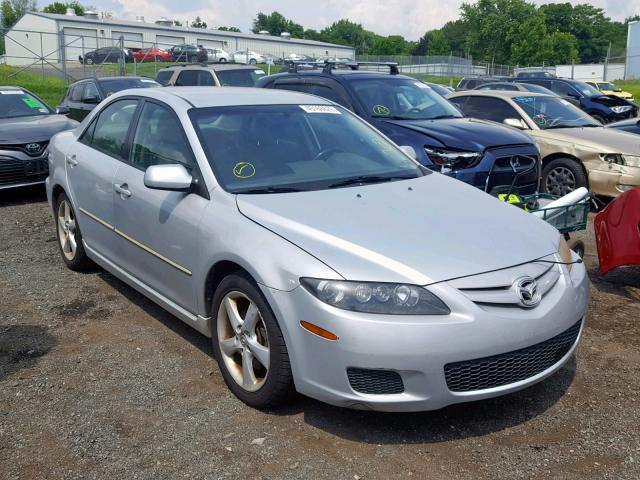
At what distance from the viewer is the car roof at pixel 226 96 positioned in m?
4.66

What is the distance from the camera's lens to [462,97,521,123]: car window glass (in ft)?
34.1

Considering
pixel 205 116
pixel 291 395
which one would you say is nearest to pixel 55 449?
pixel 291 395

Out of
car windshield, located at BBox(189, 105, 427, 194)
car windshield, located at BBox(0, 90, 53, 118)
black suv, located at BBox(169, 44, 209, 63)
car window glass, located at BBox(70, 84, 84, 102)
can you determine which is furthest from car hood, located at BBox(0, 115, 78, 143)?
black suv, located at BBox(169, 44, 209, 63)

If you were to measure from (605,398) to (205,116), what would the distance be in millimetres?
2868

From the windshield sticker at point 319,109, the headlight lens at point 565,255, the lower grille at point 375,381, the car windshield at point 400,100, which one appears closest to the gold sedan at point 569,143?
the car windshield at point 400,100

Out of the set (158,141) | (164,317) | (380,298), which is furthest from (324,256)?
(164,317)

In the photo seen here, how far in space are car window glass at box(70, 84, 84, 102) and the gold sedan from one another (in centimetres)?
769

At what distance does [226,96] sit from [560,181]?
570cm

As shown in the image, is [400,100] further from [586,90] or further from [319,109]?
[586,90]

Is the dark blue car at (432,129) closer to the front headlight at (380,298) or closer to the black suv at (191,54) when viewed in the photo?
the front headlight at (380,298)

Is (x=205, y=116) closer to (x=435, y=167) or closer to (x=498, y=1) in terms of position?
(x=435, y=167)

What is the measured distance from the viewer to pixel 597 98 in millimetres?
20422

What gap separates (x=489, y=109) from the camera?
1067 centimetres

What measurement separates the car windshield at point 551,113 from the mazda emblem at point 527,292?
22.8 feet
